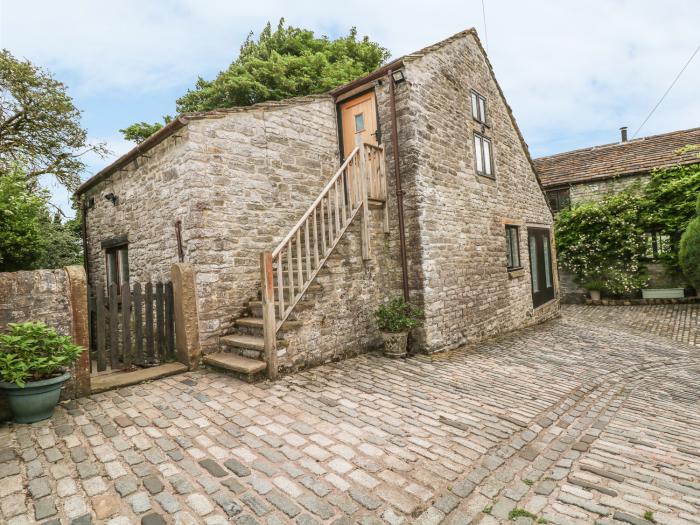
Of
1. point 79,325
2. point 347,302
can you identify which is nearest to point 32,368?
point 79,325

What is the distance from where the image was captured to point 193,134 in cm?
574

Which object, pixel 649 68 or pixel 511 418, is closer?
Result: pixel 511 418

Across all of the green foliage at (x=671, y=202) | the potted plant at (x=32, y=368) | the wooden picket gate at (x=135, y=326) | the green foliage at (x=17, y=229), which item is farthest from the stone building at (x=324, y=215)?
the green foliage at (x=671, y=202)

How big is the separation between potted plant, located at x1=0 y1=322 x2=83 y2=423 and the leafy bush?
4.33 meters

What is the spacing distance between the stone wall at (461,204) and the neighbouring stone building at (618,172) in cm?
577

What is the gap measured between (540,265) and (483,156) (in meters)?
4.54

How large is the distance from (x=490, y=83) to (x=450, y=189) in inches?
170

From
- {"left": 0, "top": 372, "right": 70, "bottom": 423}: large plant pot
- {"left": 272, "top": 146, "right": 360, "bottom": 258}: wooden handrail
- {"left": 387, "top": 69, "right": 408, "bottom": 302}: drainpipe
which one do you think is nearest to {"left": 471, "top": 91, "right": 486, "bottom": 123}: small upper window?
{"left": 387, "top": 69, "right": 408, "bottom": 302}: drainpipe

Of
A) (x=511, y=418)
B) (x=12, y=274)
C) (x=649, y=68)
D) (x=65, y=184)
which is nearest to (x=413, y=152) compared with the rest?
(x=511, y=418)

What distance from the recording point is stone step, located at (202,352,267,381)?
187 inches

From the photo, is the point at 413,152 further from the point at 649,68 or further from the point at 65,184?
the point at 65,184

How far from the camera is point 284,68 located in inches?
577

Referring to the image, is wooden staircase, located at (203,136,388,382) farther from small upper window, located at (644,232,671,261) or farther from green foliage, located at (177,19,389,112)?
small upper window, located at (644,232,671,261)

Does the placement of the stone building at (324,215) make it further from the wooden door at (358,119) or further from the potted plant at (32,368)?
the potted plant at (32,368)
